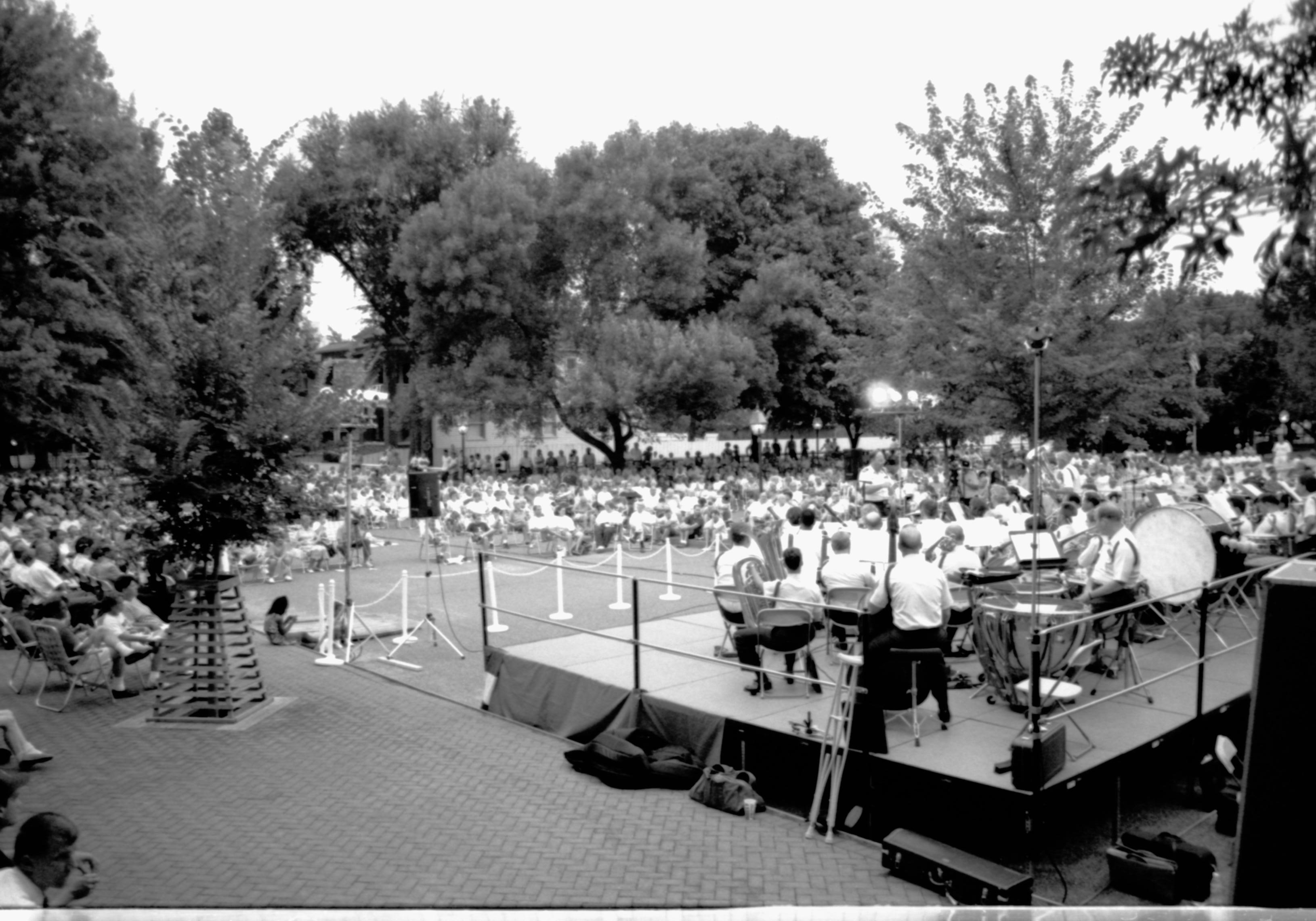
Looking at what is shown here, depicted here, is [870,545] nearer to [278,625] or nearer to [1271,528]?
[1271,528]

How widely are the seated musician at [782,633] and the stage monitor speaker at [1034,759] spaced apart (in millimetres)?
2448

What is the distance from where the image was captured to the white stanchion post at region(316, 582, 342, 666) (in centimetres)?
1283

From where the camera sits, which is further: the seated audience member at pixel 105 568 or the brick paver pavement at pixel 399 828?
the seated audience member at pixel 105 568

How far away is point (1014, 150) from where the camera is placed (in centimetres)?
1809

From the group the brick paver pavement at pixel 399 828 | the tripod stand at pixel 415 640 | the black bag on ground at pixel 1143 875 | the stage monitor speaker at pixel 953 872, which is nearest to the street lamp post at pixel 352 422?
the tripod stand at pixel 415 640

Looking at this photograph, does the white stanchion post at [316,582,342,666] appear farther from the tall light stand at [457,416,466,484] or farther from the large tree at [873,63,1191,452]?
the tall light stand at [457,416,466,484]

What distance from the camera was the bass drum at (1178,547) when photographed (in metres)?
10.0

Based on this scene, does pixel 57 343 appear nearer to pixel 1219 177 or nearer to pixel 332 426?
pixel 332 426

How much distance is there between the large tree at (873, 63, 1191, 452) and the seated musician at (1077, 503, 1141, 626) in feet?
26.6

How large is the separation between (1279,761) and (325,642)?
11.9m

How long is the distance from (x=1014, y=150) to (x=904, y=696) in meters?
14.0

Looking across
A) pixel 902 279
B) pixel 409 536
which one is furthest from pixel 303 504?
pixel 409 536

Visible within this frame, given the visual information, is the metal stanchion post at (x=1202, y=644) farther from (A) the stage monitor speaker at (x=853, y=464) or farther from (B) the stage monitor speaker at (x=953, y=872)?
(A) the stage monitor speaker at (x=853, y=464)

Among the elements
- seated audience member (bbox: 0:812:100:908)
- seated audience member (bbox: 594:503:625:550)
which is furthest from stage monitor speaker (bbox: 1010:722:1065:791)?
seated audience member (bbox: 594:503:625:550)
